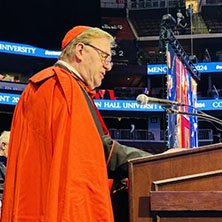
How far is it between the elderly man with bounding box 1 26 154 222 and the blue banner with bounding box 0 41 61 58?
28276 millimetres

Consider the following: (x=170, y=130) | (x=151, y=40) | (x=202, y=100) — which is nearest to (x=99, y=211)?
(x=170, y=130)

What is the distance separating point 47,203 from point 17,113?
1.71 feet

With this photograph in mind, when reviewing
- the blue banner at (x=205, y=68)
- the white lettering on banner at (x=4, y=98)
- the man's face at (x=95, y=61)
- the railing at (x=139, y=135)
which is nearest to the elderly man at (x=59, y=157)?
the man's face at (x=95, y=61)

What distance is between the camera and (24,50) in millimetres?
30109

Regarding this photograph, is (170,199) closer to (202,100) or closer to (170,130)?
(170,130)

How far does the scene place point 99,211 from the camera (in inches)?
72.2

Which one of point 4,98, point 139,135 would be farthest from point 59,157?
point 139,135

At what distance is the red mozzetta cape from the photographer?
181 centimetres

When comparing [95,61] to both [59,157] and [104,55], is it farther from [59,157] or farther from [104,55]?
[59,157]

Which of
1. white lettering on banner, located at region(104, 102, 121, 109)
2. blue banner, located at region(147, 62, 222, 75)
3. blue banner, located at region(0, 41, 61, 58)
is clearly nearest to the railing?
white lettering on banner, located at region(104, 102, 121, 109)

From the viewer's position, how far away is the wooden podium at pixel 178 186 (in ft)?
5.69

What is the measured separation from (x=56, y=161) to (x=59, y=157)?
21mm

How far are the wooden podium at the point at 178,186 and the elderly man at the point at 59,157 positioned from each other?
0.49ft

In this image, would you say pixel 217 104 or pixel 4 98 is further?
pixel 217 104
